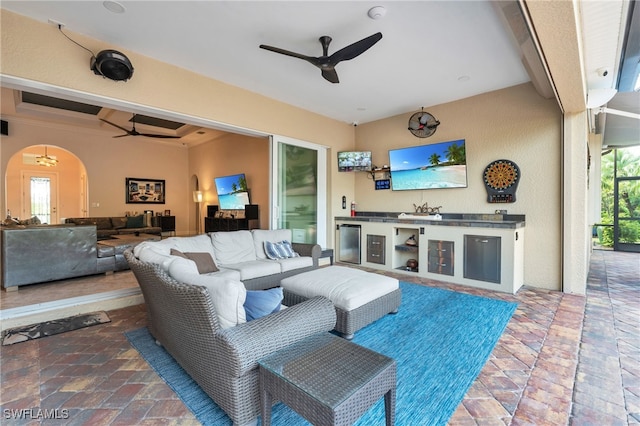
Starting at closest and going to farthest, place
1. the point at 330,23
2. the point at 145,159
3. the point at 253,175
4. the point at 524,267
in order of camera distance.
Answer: the point at 330,23
the point at 524,267
the point at 253,175
the point at 145,159

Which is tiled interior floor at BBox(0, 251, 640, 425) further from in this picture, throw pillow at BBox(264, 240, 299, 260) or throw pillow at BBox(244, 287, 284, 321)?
throw pillow at BBox(264, 240, 299, 260)

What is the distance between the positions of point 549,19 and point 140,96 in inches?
156

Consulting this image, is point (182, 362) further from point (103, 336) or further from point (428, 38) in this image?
point (428, 38)

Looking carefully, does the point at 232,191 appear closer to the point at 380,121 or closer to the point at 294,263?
the point at 380,121

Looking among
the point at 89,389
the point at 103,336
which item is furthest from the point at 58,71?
the point at 89,389

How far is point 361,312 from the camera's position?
2574 mm

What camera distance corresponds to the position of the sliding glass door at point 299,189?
5020 mm

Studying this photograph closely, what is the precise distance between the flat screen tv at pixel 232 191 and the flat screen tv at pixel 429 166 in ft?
12.4

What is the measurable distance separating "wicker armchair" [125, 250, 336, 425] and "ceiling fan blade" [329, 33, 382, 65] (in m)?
2.26

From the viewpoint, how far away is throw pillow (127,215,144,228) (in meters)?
8.09

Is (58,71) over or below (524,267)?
over

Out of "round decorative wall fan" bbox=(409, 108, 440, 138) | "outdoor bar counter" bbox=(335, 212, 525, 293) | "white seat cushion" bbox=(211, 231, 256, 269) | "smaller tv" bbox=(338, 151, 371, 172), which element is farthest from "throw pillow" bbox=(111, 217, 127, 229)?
"round decorative wall fan" bbox=(409, 108, 440, 138)

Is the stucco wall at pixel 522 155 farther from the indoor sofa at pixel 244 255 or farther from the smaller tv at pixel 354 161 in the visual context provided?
the indoor sofa at pixel 244 255

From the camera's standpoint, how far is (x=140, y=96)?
3.43 metres
